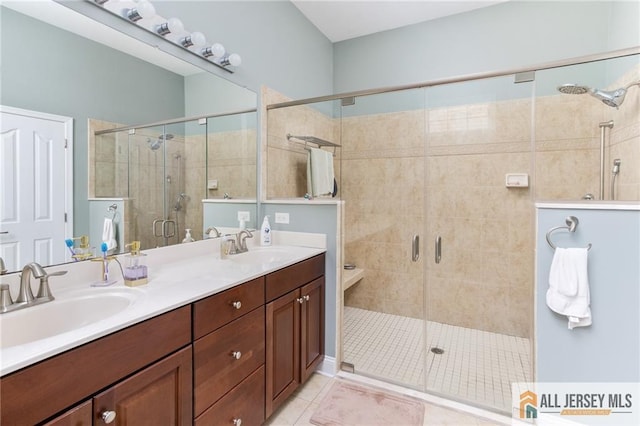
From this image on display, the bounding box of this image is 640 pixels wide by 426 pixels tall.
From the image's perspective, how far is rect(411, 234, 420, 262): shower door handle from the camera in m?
2.41

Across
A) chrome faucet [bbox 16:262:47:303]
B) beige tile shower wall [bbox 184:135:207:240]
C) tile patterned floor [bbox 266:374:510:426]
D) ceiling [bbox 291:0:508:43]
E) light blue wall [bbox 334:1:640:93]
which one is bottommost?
tile patterned floor [bbox 266:374:510:426]

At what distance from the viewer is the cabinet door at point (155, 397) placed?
910 millimetres

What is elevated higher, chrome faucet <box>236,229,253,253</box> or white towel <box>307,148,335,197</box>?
white towel <box>307,148,335,197</box>

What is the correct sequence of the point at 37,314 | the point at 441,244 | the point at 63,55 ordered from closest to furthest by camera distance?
the point at 37,314 → the point at 63,55 → the point at 441,244

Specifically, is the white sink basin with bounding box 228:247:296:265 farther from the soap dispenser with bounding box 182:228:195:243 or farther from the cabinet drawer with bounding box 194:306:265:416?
the cabinet drawer with bounding box 194:306:265:416

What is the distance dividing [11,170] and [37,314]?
20.7 inches

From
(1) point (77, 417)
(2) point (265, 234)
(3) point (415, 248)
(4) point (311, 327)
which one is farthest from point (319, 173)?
(1) point (77, 417)

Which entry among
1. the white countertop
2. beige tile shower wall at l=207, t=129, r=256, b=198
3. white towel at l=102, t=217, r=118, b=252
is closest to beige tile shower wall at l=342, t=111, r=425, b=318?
the white countertop

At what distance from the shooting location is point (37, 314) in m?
1.03

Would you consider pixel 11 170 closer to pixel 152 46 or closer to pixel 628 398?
pixel 152 46

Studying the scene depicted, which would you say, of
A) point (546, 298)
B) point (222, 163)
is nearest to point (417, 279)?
point (546, 298)

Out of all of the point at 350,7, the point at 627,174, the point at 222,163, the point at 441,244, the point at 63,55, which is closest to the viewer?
the point at 63,55

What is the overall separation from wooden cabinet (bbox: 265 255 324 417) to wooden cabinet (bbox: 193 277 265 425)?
0.08 metres

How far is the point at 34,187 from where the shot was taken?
47.0 inches
